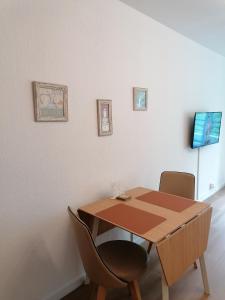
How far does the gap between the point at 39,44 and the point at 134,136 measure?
129cm

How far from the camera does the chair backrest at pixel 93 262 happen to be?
1.31m

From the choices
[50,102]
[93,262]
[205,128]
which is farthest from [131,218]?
[205,128]

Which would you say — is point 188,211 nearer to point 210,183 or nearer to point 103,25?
point 103,25

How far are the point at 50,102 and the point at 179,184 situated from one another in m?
1.53

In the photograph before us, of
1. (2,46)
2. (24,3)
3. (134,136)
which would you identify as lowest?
(134,136)

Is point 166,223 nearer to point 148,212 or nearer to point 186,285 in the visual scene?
point 148,212

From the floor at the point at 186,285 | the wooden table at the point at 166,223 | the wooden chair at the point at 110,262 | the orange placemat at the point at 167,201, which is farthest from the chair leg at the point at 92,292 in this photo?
the orange placemat at the point at 167,201

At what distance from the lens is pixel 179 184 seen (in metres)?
2.37

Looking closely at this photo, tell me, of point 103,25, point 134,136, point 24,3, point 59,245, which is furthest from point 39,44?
point 59,245

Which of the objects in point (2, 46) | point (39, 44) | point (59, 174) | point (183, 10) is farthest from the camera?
point (183, 10)

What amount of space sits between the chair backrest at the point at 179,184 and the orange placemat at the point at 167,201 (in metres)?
0.27

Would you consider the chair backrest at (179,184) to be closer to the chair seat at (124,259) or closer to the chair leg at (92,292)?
the chair seat at (124,259)

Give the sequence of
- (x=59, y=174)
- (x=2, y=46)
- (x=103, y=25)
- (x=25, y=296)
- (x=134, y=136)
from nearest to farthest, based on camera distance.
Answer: (x=2, y=46) → (x=25, y=296) → (x=59, y=174) → (x=103, y=25) → (x=134, y=136)

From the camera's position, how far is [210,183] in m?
4.15
